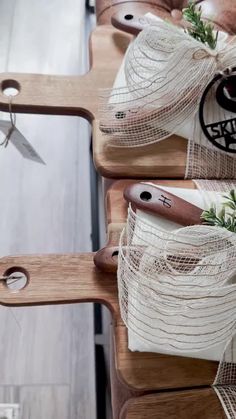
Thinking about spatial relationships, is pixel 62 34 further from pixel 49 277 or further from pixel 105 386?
pixel 49 277

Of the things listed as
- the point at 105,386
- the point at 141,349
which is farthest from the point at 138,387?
the point at 105,386

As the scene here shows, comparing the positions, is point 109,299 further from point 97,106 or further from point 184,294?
point 97,106

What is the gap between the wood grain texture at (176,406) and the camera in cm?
55

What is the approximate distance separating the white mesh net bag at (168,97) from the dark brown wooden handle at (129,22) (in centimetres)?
7

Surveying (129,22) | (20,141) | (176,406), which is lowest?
(176,406)

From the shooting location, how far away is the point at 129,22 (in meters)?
0.79

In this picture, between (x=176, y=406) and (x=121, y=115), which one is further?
(x=121, y=115)

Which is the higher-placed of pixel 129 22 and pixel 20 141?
pixel 129 22

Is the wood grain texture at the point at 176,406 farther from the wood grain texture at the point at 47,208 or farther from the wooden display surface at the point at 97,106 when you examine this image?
the wood grain texture at the point at 47,208

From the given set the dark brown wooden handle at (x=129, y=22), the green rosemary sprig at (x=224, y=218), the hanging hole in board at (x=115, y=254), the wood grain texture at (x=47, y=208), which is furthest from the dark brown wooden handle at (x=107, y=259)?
the wood grain texture at (x=47, y=208)

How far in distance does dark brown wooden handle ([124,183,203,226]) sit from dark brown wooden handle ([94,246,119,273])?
6cm

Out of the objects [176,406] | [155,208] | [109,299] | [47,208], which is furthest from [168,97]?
[47,208]

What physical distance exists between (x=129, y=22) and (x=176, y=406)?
0.54 meters

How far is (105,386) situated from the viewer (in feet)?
3.21
